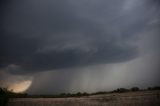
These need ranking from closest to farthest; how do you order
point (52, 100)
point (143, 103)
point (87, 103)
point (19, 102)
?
point (143, 103)
point (87, 103)
point (52, 100)
point (19, 102)

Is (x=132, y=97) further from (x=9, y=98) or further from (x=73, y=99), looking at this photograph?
(x=9, y=98)

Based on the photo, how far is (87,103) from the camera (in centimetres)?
436

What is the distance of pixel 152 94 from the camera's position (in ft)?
12.5

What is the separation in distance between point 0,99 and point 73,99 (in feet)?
8.61

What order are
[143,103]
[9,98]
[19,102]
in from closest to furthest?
[143,103] < [19,102] < [9,98]

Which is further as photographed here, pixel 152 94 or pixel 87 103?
pixel 87 103

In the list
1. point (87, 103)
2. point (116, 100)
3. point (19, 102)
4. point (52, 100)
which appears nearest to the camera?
point (116, 100)

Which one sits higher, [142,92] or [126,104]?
[142,92]

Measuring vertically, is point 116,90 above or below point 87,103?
above

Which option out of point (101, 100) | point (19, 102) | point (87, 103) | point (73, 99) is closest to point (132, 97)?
point (101, 100)

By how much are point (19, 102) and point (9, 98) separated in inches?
25.2

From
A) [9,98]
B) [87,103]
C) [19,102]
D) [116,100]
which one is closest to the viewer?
[116,100]

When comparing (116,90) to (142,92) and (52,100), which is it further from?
(52,100)

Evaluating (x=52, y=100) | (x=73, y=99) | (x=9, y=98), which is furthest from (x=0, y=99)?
(x=73, y=99)
